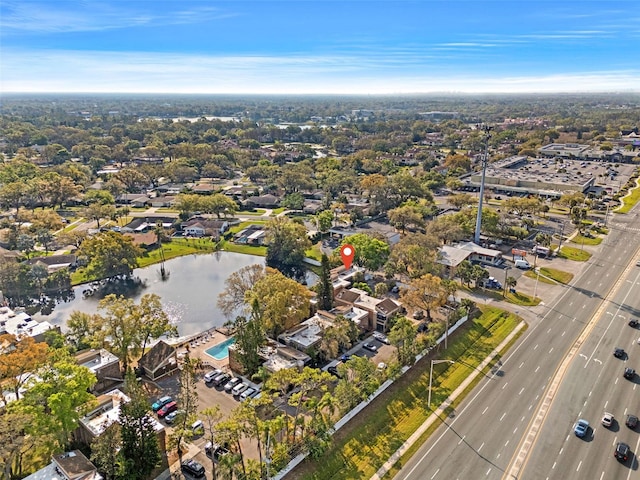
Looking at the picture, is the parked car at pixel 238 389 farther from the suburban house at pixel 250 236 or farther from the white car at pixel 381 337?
the suburban house at pixel 250 236

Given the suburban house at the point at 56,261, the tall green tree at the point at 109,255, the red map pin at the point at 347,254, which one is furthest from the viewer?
the suburban house at the point at 56,261

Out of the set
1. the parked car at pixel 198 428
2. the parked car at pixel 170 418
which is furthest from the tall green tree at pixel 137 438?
the parked car at pixel 170 418

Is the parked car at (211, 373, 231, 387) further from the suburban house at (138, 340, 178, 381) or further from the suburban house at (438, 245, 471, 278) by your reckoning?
the suburban house at (438, 245, 471, 278)

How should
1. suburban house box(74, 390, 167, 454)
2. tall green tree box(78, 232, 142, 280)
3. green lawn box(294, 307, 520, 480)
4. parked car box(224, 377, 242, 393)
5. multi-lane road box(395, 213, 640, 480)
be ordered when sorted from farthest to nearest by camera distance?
tall green tree box(78, 232, 142, 280), parked car box(224, 377, 242, 393), suburban house box(74, 390, 167, 454), green lawn box(294, 307, 520, 480), multi-lane road box(395, 213, 640, 480)

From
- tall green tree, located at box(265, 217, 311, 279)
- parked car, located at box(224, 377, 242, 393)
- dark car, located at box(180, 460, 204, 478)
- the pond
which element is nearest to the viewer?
dark car, located at box(180, 460, 204, 478)

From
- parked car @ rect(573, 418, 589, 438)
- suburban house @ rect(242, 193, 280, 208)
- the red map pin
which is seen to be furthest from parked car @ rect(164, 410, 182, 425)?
suburban house @ rect(242, 193, 280, 208)

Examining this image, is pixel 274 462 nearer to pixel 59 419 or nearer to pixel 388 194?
pixel 59 419

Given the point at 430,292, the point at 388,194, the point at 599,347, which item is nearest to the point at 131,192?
the point at 388,194
